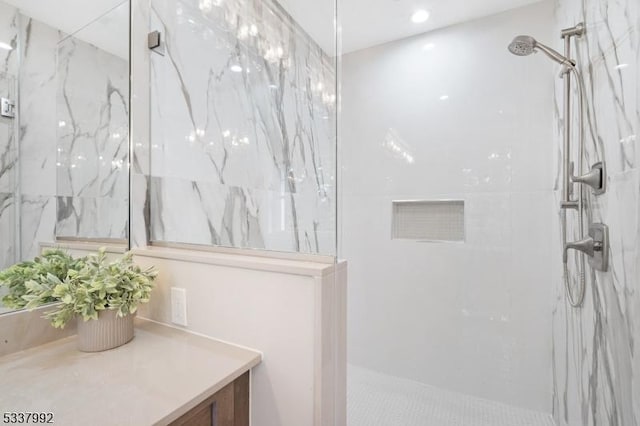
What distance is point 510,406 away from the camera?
1.68 metres

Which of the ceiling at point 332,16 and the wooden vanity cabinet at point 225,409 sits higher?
the ceiling at point 332,16

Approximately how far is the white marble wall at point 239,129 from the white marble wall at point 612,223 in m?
0.92

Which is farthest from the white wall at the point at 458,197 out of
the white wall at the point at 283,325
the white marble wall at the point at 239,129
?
the white wall at the point at 283,325

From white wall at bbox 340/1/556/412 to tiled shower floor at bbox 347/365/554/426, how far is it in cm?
6

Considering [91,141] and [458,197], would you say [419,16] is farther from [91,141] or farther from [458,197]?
[91,141]

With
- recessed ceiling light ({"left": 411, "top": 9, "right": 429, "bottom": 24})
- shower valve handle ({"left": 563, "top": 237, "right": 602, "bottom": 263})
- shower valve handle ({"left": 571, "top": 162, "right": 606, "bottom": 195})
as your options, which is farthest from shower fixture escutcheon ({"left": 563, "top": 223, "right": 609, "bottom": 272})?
recessed ceiling light ({"left": 411, "top": 9, "right": 429, "bottom": 24})

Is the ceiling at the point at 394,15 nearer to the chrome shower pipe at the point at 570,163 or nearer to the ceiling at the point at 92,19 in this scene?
the chrome shower pipe at the point at 570,163

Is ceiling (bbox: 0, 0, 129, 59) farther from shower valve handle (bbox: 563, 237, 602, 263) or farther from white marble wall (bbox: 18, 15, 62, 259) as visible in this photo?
shower valve handle (bbox: 563, 237, 602, 263)

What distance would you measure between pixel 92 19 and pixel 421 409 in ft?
8.00

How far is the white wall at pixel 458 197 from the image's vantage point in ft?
5.40

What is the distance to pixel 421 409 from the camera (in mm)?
1705

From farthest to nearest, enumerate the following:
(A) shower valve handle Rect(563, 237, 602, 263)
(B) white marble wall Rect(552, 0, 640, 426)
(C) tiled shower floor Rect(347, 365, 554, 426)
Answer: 1. (C) tiled shower floor Rect(347, 365, 554, 426)
2. (A) shower valve handle Rect(563, 237, 602, 263)
3. (B) white marble wall Rect(552, 0, 640, 426)

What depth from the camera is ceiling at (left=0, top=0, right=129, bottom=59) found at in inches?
37.7

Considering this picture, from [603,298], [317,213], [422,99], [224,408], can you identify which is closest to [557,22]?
[422,99]
